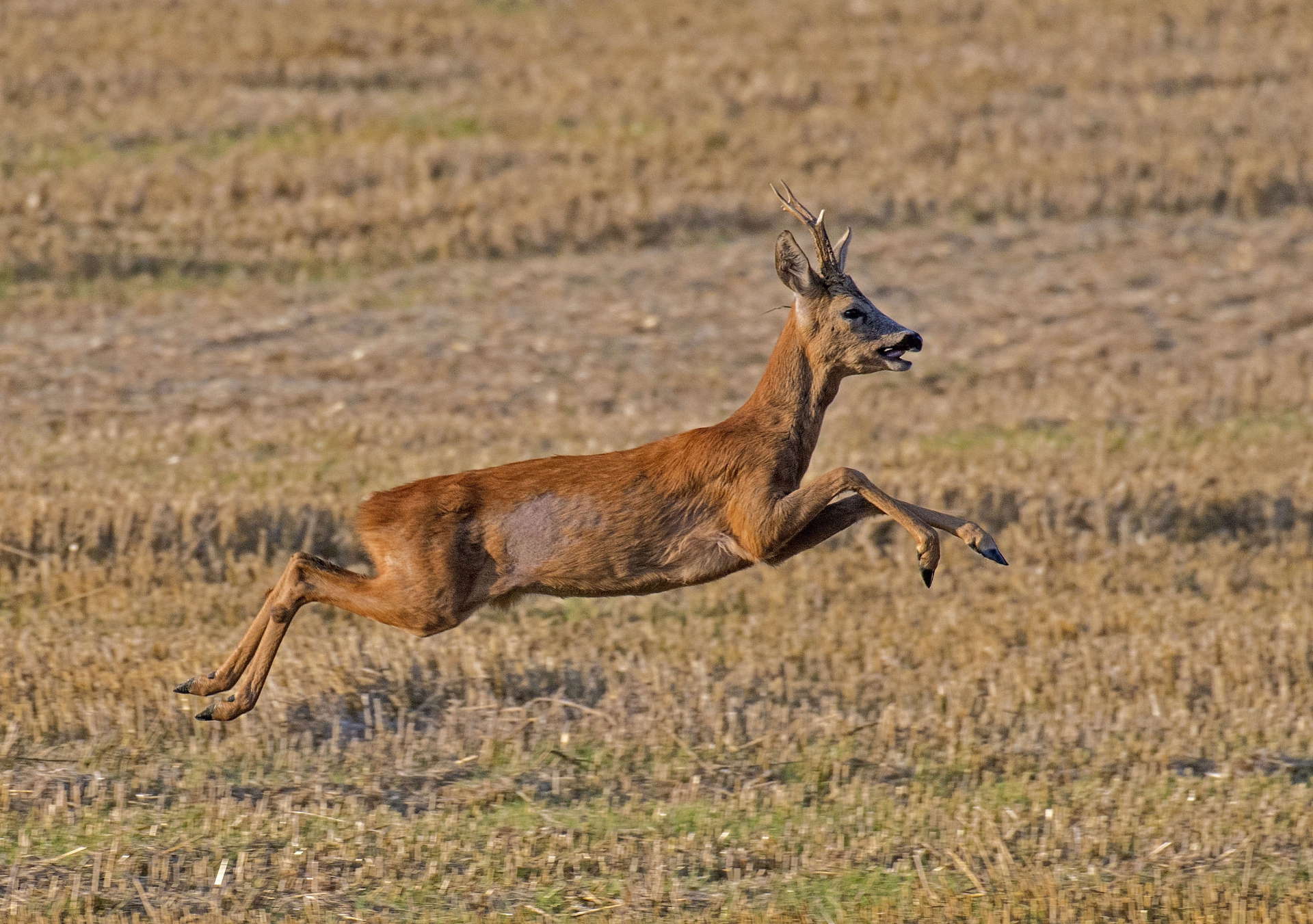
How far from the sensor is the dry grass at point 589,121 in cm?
1980

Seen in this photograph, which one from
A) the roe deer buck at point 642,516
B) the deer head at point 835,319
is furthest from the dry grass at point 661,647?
the deer head at point 835,319

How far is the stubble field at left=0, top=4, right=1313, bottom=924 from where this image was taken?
23.4 ft

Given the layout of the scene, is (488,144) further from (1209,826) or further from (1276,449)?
(1209,826)

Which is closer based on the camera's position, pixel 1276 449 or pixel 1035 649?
pixel 1035 649

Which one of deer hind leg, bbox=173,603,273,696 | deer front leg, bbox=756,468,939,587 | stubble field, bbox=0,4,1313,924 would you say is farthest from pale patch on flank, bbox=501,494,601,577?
stubble field, bbox=0,4,1313,924

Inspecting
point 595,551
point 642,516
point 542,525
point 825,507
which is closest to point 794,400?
point 825,507

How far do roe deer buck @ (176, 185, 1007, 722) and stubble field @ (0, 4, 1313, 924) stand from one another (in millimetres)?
1041

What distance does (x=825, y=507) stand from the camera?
670cm

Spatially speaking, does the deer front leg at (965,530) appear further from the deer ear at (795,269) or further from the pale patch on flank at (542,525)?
the pale patch on flank at (542,525)

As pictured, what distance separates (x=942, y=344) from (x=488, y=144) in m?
7.28

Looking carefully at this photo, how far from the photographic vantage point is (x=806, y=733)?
855 centimetres

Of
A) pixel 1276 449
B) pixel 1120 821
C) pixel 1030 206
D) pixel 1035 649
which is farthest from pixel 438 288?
pixel 1120 821

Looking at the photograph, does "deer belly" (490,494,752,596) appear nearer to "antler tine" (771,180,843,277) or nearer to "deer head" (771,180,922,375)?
"deer head" (771,180,922,375)

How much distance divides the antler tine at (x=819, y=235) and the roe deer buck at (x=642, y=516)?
1cm
